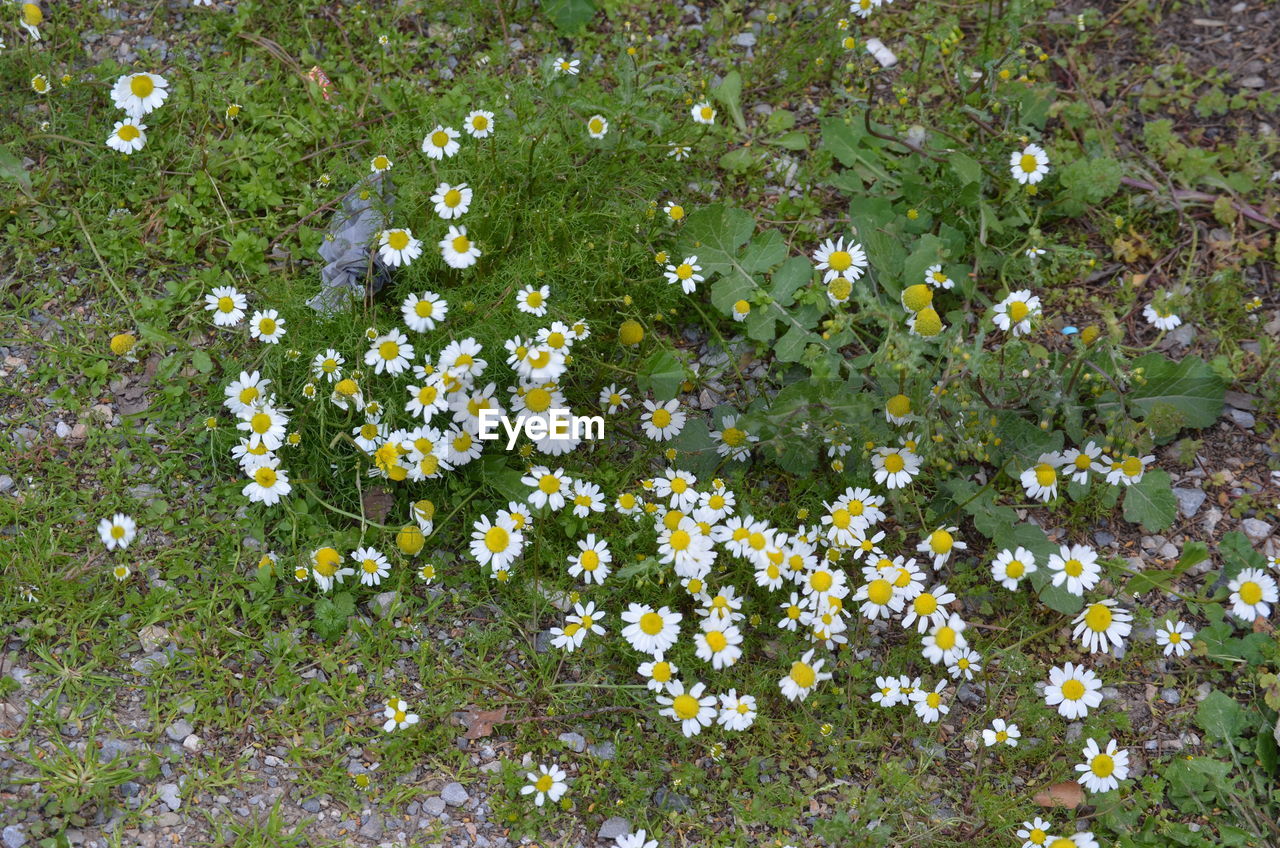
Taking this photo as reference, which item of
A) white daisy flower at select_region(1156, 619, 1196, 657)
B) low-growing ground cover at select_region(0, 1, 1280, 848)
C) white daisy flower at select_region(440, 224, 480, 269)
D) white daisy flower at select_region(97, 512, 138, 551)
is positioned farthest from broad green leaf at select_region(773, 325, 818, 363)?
white daisy flower at select_region(97, 512, 138, 551)

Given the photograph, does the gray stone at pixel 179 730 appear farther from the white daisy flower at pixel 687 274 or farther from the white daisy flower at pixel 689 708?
the white daisy flower at pixel 687 274

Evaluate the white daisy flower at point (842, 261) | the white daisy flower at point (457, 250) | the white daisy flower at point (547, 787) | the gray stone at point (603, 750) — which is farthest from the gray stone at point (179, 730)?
the white daisy flower at point (842, 261)

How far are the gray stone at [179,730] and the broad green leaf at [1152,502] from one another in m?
3.11

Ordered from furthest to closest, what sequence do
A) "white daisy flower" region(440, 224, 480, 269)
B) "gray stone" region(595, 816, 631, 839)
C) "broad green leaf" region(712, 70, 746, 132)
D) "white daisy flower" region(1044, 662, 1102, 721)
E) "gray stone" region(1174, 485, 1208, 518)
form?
"broad green leaf" region(712, 70, 746, 132), "gray stone" region(1174, 485, 1208, 518), "white daisy flower" region(440, 224, 480, 269), "white daisy flower" region(1044, 662, 1102, 721), "gray stone" region(595, 816, 631, 839)

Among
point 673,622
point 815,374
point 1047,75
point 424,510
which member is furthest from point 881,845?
point 1047,75

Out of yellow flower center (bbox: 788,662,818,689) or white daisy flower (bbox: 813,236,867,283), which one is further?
white daisy flower (bbox: 813,236,867,283)

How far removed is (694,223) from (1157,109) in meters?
2.18

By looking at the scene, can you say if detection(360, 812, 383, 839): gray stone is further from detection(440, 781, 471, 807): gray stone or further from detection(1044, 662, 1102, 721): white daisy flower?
detection(1044, 662, 1102, 721): white daisy flower

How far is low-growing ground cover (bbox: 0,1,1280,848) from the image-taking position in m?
2.98

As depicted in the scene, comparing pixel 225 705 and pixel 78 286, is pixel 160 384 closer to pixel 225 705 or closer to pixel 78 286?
pixel 78 286

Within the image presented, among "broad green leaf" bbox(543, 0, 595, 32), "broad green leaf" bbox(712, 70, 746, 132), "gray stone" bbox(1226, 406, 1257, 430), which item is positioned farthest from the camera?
"broad green leaf" bbox(543, 0, 595, 32)

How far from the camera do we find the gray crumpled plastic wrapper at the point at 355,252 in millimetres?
3400

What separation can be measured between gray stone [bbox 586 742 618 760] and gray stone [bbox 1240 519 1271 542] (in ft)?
7.67

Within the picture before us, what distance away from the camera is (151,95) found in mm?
3459
